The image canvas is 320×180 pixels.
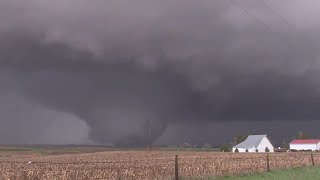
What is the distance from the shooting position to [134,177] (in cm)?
2178

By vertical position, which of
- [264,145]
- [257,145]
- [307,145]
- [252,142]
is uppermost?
[252,142]

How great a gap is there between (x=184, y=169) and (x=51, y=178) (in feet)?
30.8

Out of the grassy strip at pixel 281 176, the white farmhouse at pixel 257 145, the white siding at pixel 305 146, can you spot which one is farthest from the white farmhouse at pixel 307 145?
the grassy strip at pixel 281 176

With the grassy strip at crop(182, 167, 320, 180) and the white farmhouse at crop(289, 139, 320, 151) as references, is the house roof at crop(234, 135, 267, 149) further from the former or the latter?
the grassy strip at crop(182, 167, 320, 180)

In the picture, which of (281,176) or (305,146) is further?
(305,146)

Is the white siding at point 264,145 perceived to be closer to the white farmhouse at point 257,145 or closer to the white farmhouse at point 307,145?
the white farmhouse at point 257,145

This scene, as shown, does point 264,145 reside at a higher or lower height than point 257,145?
higher

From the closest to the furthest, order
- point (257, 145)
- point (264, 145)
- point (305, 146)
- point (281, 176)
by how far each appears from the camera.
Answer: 1. point (281, 176)
2. point (257, 145)
3. point (264, 145)
4. point (305, 146)

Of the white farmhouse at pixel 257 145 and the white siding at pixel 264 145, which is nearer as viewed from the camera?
the white farmhouse at pixel 257 145

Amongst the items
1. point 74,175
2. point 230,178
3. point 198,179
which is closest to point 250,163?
point 230,178

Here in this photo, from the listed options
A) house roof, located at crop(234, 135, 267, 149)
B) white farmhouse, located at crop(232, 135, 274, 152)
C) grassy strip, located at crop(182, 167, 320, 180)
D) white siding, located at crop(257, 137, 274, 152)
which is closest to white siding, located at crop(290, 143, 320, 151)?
white farmhouse, located at crop(232, 135, 274, 152)

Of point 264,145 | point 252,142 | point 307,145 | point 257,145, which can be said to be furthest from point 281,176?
point 307,145

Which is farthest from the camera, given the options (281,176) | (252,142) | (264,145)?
(252,142)

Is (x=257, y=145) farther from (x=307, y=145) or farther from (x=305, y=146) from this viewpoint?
(x=307, y=145)
